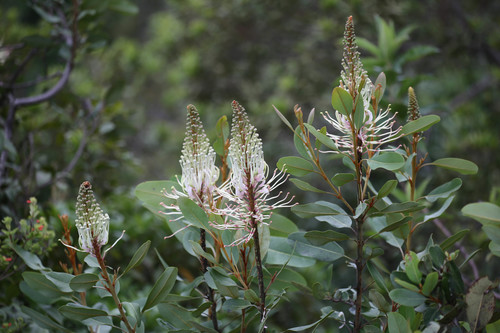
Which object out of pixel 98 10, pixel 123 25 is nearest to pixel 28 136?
pixel 98 10

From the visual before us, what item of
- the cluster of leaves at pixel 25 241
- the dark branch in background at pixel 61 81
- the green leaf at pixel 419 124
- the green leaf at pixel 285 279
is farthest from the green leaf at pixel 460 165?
the dark branch in background at pixel 61 81

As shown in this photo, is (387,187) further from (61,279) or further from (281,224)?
(61,279)

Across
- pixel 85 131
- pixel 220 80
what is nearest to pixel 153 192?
pixel 85 131

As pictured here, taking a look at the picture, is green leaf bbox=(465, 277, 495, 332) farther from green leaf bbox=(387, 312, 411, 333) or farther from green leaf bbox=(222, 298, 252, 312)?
green leaf bbox=(222, 298, 252, 312)

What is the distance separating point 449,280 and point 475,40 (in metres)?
2.06

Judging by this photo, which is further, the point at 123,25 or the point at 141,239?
the point at 123,25

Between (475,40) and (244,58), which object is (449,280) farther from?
(244,58)

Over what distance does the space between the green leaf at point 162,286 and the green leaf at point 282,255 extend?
19 centimetres

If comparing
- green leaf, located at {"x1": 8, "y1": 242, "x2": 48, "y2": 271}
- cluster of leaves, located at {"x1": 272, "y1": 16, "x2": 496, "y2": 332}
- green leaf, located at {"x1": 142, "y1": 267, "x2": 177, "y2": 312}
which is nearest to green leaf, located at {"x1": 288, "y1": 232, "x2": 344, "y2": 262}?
cluster of leaves, located at {"x1": 272, "y1": 16, "x2": 496, "y2": 332}

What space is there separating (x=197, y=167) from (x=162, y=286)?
0.22 metres

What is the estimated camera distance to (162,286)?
32.8 inches

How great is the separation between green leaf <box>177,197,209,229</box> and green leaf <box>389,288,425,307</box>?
1.11 ft

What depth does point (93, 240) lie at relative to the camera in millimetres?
798

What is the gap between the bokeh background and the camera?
1607 mm
